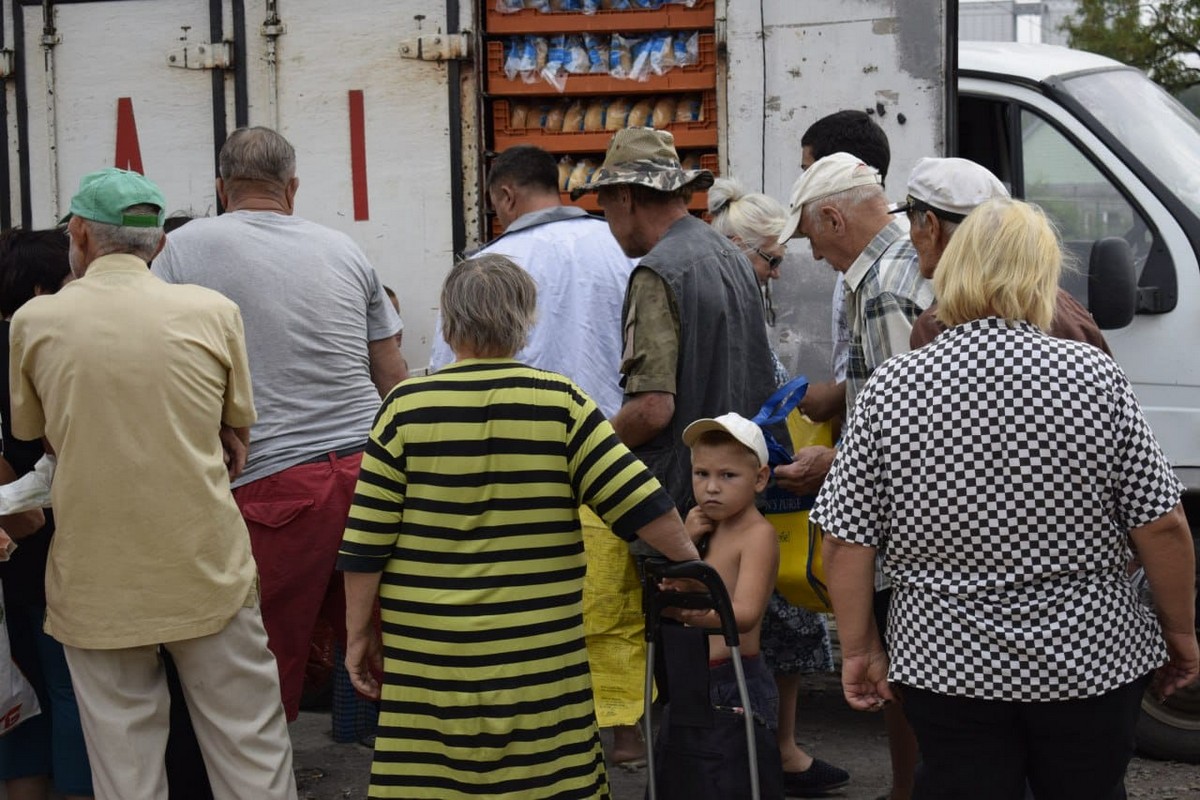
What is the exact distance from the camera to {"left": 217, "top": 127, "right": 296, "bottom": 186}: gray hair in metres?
4.30

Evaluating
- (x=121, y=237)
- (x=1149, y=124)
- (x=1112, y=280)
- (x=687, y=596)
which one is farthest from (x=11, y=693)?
(x=1149, y=124)

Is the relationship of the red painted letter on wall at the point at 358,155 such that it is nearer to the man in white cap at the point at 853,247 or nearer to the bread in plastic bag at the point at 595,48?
the bread in plastic bag at the point at 595,48

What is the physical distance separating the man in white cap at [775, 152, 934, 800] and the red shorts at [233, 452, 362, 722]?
4.30ft

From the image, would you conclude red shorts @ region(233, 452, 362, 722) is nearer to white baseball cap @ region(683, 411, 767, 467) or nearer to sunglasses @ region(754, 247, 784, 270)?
white baseball cap @ region(683, 411, 767, 467)

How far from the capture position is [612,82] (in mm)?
5527

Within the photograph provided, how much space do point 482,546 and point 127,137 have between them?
3289 millimetres

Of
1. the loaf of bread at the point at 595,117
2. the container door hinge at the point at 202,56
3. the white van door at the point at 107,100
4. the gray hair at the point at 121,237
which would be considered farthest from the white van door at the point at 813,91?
the gray hair at the point at 121,237

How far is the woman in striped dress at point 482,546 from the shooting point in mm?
3234

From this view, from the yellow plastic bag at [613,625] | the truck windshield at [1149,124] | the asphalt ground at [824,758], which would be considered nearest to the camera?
the yellow plastic bag at [613,625]

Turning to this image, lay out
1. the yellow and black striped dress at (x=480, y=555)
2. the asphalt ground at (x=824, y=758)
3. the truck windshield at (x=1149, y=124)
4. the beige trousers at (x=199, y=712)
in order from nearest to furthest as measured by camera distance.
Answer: the yellow and black striped dress at (x=480, y=555), the beige trousers at (x=199, y=712), the asphalt ground at (x=824, y=758), the truck windshield at (x=1149, y=124)

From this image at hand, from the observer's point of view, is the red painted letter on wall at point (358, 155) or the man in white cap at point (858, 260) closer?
the man in white cap at point (858, 260)

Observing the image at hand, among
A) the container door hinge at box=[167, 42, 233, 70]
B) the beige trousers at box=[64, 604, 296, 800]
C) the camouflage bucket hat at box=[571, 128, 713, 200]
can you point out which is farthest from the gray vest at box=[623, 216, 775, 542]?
the container door hinge at box=[167, 42, 233, 70]

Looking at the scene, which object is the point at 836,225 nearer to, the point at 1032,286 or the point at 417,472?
the point at 1032,286

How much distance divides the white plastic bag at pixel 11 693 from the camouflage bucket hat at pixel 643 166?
2061 mm
